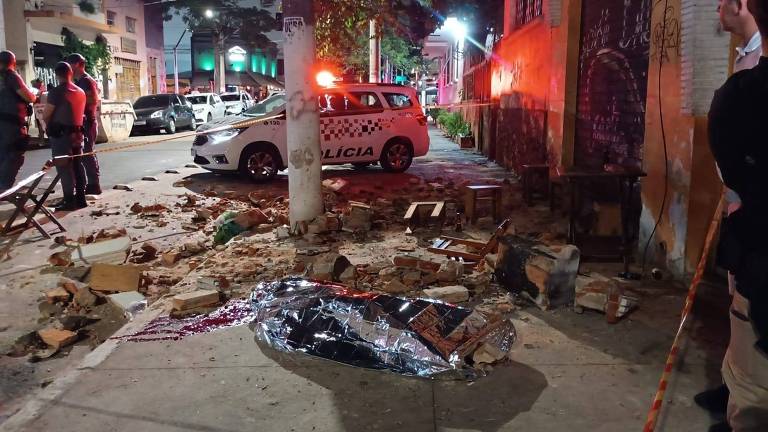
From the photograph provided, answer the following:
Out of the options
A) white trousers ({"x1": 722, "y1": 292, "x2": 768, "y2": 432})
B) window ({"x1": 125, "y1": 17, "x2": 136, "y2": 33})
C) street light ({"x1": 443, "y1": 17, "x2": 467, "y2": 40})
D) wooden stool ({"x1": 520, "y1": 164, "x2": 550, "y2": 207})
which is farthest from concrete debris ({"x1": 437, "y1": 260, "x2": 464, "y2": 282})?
window ({"x1": 125, "y1": 17, "x2": 136, "y2": 33})

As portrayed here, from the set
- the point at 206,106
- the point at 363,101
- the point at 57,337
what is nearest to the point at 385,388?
→ the point at 57,337

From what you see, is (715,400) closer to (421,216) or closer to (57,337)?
(57,337)

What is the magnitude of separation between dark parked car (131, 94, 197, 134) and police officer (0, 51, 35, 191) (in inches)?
676

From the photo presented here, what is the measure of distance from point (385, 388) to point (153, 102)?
997 inches

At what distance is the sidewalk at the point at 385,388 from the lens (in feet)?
10.5

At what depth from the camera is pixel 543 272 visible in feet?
15.5

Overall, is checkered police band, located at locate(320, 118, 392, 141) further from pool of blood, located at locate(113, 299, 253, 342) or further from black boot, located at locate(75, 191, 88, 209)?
pool of blood, located at locate(113, 299, 253, 342)

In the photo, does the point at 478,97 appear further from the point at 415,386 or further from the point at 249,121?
the point at 415,386

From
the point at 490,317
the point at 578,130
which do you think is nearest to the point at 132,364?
the point at 490,317

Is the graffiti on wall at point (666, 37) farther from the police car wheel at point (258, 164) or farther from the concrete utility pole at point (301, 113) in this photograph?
the police car wheel at point (258, 164)

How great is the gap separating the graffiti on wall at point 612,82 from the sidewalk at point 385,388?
296cm

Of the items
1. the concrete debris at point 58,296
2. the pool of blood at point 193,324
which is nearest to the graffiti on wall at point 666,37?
the pool of blood at point 193,324

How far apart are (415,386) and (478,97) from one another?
57.1 feet

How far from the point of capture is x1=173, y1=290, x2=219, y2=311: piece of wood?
4.80 meters
